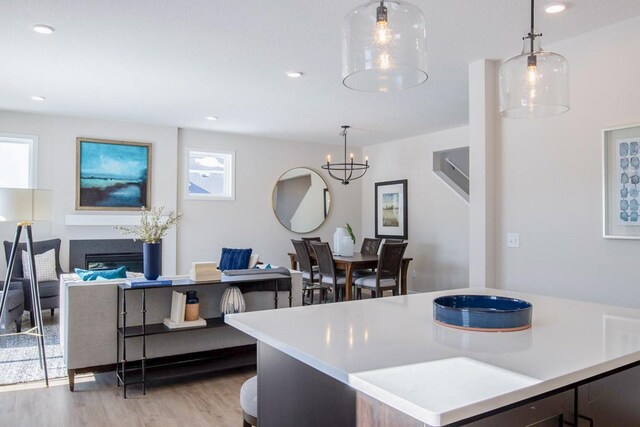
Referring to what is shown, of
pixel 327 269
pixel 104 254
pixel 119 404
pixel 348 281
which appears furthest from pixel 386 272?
pixel 104 254

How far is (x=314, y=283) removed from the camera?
20.6 ft

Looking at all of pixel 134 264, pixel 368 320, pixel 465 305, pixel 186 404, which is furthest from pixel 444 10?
pixel 134 264

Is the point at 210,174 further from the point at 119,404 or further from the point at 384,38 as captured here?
the point at 384,38

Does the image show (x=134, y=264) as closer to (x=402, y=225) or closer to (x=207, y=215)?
(x=207, y=215)

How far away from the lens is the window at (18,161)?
5816mm

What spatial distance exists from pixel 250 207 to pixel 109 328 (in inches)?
163

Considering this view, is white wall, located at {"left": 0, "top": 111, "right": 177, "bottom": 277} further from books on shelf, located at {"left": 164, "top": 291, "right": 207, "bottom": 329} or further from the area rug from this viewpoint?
books on shelf, located at {"left": 164, "top": 291, "right": 207, "bottom": 329}

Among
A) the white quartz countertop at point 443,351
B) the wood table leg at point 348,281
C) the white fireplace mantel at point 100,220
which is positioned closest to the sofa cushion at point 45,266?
the white fireplace mantel at point 100,220

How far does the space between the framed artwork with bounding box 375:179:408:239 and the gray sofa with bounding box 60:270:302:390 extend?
4.25 m

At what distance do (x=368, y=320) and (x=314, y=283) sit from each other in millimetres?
4674

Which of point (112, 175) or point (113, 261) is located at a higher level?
point (112, 175)

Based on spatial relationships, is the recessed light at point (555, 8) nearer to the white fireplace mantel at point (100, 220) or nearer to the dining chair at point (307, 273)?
the dining chair at point (307, 273)

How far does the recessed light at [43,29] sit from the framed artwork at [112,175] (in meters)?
3.14

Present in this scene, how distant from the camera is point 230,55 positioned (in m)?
3.77
